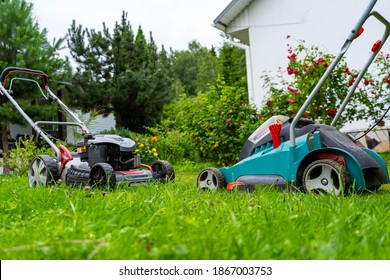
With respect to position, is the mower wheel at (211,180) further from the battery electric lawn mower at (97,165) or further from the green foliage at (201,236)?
the green foliage at (201,236)

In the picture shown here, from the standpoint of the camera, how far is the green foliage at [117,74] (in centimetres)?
1320

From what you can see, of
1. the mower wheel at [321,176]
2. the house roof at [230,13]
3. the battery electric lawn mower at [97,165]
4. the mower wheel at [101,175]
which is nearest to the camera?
the mower wheel at [321,176]

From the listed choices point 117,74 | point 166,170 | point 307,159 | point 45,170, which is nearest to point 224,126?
point 166,170

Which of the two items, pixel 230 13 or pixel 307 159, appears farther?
pixel 230 13

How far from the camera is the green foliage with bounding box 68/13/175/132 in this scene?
13195 millimetres

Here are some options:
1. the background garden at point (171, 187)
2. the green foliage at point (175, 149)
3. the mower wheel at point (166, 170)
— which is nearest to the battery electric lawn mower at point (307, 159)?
the background garden at point (171, 187)

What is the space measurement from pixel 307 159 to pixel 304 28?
7.28 metres

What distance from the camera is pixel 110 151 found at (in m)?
4.25

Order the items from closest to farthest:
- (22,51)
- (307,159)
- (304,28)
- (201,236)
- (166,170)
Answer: (201,236) → (307,159) → (166,170) → (22,51) → (304,28)

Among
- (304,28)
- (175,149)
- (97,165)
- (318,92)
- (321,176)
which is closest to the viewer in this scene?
(321,176)

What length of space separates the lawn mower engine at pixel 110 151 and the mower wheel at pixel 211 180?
2.34 feet

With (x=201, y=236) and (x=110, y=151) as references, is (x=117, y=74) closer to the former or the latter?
(x=110, y=151)
